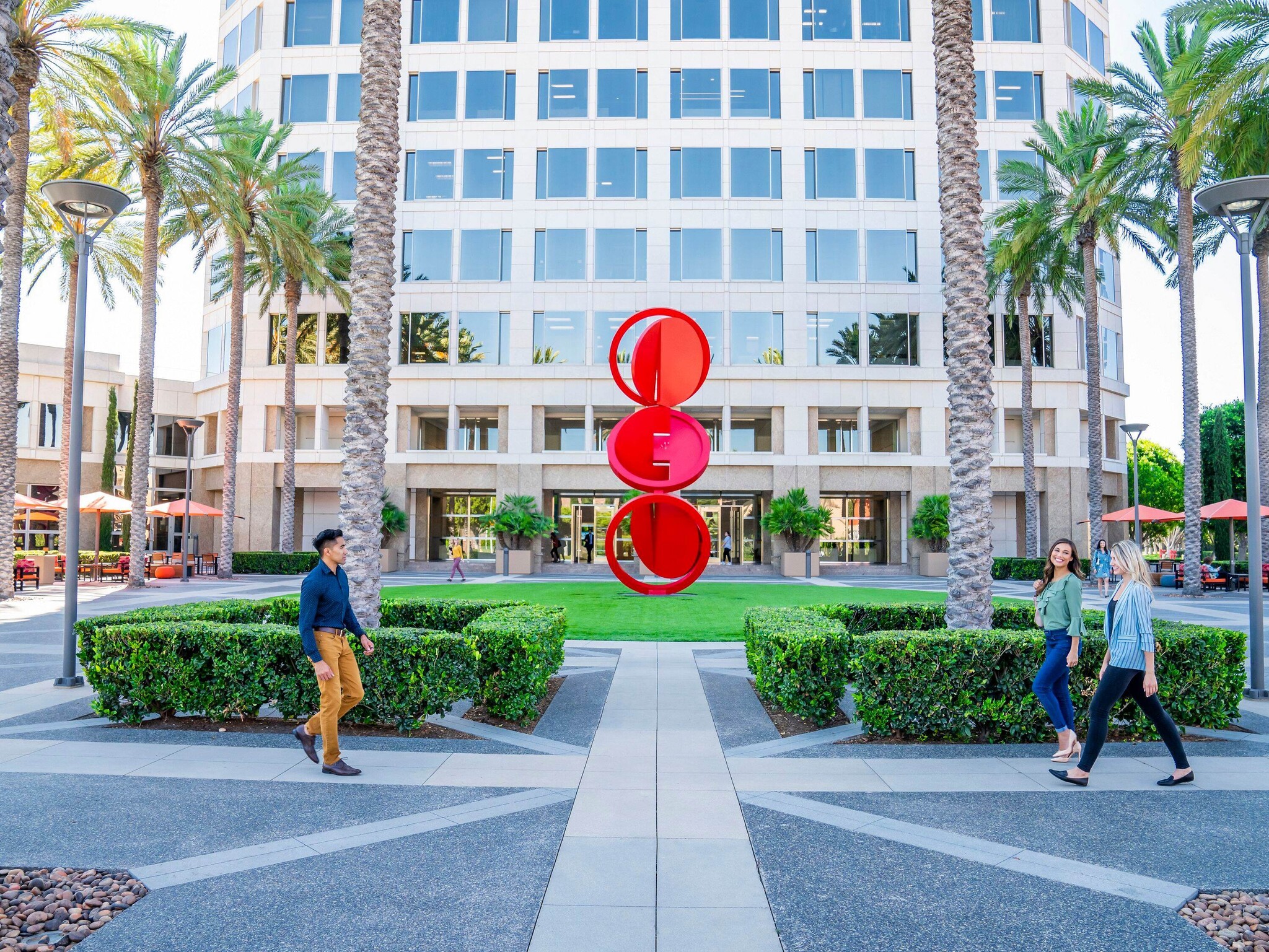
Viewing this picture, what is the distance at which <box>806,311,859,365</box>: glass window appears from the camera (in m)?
35.3

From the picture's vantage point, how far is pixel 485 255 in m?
35.9

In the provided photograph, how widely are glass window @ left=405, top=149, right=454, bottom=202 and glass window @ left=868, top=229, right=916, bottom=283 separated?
19.3 metres

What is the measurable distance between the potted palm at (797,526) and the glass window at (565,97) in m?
19.8

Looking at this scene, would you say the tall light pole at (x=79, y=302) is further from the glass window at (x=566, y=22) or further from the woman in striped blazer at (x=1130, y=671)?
the glass window at (x=566, y=22)

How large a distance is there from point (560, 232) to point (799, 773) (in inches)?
1281

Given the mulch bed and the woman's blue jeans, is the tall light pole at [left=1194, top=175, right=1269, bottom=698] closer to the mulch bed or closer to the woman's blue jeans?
the woman's blue jeans

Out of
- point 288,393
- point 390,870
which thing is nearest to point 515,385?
point 288,393

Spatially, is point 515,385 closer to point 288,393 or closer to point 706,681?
point 288,393

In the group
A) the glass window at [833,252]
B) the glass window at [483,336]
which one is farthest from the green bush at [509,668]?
the glass window at [833,252]

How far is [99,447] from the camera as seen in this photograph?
146ft

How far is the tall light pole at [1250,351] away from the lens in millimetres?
9523

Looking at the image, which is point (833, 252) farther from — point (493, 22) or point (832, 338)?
point (493, 22)

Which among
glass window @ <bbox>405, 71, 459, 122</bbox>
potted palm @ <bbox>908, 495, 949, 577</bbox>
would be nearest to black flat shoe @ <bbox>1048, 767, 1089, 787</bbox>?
potted palm @ <bbox>908, 495, 949, 577</bbox>

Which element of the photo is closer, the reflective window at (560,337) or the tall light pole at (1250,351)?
the tall light pole at (1250,351)
